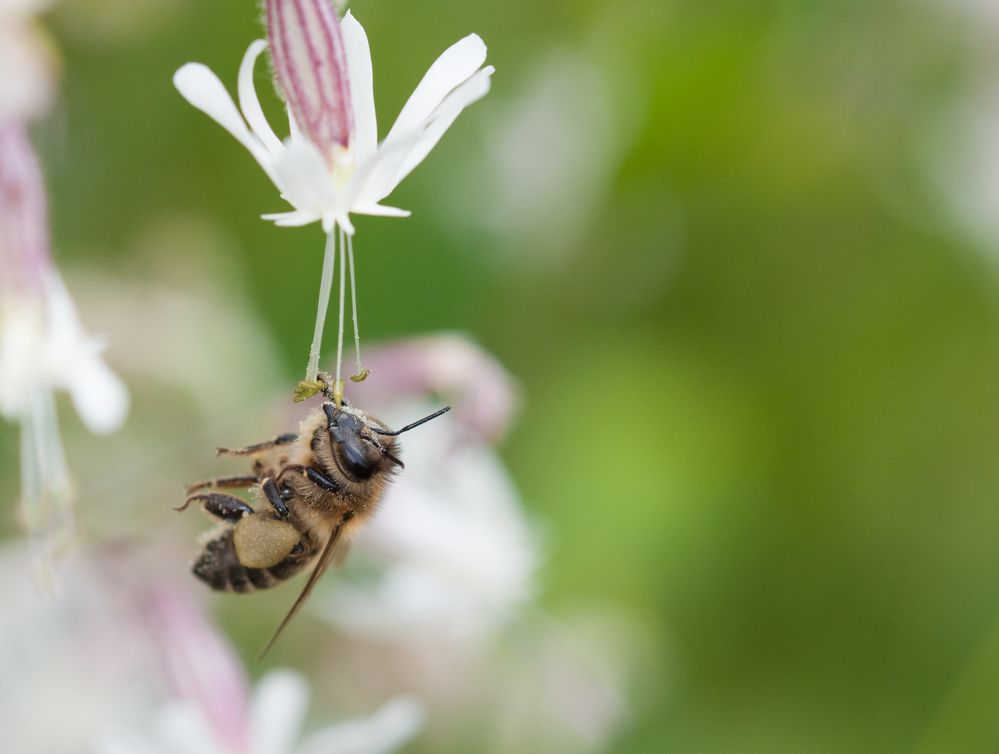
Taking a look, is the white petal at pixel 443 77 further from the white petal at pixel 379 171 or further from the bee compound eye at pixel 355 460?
the bee compound eye at pixel 355 460

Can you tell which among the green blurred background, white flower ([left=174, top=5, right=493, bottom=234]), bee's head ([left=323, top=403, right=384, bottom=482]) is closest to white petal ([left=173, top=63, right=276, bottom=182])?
white flower ([left=174, top=5, right=493, bottom=234])

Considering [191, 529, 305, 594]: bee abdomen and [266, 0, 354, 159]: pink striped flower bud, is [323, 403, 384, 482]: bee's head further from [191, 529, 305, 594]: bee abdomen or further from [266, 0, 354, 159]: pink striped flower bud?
[266, 0, 354, 159]: pink striped flower bud

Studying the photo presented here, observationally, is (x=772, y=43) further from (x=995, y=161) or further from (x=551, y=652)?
(x=551, y=652)

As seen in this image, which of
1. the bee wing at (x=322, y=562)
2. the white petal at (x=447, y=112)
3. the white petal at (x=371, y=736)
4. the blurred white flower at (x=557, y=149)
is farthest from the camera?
the blurred white flower at (x=557, y=149)

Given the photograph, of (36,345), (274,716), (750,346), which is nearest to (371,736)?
(274,716)

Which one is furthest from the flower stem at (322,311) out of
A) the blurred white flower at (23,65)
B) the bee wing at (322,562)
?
the blurred white flower at (23,65)

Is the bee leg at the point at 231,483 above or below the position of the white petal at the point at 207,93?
below
